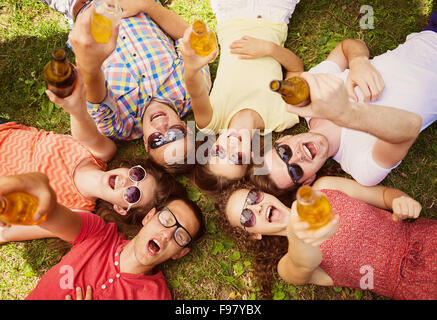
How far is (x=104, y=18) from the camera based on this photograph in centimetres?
269

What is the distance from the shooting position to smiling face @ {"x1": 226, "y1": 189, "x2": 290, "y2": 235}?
317 centimetres

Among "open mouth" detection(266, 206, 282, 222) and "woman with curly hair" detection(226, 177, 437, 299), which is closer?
"woman with curly hair" detection(226, 177, 437, 299)

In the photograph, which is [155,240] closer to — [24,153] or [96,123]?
[96,123]

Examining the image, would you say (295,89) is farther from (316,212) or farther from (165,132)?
(165,132)

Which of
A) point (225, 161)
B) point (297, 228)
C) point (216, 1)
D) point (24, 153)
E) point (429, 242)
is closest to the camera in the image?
point (297, 228)

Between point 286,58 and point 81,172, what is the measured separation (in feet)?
8.29

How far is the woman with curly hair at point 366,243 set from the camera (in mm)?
2982

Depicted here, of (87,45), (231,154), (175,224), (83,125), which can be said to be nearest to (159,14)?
(87,45)

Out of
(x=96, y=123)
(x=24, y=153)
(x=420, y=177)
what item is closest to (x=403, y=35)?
(x=420, y=177)

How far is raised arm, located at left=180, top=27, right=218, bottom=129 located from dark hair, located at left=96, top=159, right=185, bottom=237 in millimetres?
659

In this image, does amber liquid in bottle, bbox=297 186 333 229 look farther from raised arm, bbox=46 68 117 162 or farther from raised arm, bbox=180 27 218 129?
raised arm, bbox=46 68 117 162

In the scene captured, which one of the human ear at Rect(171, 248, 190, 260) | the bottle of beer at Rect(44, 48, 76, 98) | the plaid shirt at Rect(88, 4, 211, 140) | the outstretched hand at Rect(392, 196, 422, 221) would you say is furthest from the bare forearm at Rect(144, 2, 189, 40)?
the outstretched hand at Rect(392, 196, 422, 221)

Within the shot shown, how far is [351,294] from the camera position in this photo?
3578 mm
